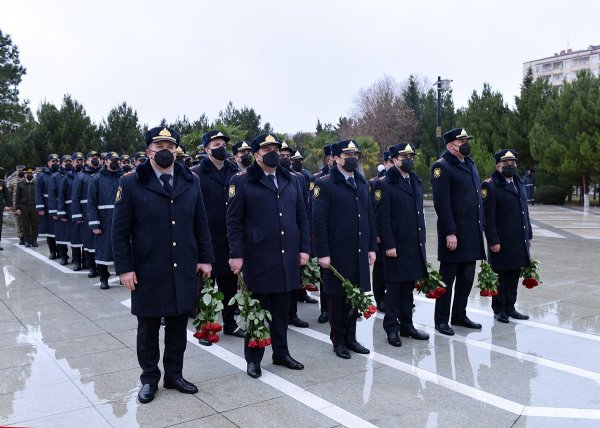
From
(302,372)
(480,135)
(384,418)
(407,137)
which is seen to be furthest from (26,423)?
(407,137)

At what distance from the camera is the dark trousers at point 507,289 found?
681 centimetres

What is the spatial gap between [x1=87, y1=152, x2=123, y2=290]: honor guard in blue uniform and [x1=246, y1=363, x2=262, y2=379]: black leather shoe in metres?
4.75

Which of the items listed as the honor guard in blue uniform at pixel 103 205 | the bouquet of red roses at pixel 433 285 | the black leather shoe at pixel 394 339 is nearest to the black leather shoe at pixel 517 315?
the bouquet of red roses at pixel 433 285

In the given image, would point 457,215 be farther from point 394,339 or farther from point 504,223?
point 394,339

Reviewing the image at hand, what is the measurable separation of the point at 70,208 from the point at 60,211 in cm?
20

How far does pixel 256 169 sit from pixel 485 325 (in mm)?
3445

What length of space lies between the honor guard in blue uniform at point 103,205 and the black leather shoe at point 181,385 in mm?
4714

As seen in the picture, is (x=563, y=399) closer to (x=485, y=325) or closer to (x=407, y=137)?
(x=485, y=325)

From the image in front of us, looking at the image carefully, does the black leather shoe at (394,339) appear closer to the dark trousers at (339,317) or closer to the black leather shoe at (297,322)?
the dark trousers at (339,317)

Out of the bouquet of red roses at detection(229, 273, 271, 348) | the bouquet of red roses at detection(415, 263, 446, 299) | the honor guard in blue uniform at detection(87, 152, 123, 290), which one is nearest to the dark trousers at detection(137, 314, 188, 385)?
the bouquet of red roses at detection(229, 273, 271, 348)

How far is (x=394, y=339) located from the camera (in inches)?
231

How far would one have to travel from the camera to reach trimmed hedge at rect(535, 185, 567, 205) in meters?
29.0

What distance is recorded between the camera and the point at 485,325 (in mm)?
6594

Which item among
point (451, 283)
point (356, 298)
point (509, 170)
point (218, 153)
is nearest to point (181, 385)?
point (356, 298)
